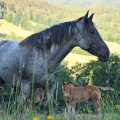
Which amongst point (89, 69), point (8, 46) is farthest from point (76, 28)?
point (89, 69)

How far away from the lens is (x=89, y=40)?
353 cm

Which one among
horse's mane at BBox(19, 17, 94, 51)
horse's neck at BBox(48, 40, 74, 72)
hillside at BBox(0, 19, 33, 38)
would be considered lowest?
horse's neck at BBox(48, 40, 74, 72)

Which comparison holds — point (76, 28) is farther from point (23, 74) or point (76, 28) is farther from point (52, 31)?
point (23, 74)

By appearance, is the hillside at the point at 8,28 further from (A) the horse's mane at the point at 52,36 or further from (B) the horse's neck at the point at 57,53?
(B) the horse's neck at the point at 57,53

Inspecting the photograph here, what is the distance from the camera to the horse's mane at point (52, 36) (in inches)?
141

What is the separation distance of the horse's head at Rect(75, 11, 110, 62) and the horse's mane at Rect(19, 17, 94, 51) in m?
0.05

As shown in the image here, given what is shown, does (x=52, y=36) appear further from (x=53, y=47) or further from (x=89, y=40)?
(x=89, y=40)

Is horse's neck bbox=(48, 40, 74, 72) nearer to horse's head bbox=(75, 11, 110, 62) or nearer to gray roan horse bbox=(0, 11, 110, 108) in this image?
gray roan horse bbox=(0, 11, 110, 108)

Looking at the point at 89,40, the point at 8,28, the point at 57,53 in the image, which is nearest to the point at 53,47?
the point at 57,53

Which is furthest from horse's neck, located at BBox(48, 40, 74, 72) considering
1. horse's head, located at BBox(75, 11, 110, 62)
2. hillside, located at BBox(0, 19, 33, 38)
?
hillside, located at BBox(0, 19, 33, 38)

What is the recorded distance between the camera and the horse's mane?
11.8 feet

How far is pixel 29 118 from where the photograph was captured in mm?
2375

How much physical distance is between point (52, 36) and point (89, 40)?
654 millimetres

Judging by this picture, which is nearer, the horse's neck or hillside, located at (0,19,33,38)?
the horse's neck
